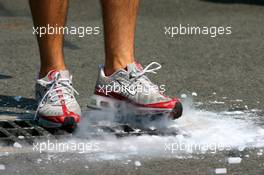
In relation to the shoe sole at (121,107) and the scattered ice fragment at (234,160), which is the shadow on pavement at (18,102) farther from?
the scattered ice fragment at (234,160)

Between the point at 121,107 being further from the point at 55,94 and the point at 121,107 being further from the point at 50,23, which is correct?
the point at 50,23

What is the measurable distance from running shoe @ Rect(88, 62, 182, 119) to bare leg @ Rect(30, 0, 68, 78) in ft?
0.79

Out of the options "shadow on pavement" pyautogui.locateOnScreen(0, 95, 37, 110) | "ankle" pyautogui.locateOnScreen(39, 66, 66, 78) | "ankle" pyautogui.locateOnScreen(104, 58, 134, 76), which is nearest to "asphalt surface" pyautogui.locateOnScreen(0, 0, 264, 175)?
"shadow on pavement" pyautogui.locateOnScreen(0, 95, 37, 110)

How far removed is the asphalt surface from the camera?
3.51 meters

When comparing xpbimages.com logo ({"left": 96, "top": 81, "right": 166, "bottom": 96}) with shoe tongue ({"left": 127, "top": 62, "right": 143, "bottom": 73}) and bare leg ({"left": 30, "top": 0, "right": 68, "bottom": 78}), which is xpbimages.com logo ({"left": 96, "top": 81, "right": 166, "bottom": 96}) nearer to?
shoe tongue ({"left": 127, "top": 62, "right": 143, "bottom": 73})

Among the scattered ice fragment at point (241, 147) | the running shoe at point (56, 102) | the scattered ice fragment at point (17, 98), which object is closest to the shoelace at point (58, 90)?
the running shoe at point (56, 102)

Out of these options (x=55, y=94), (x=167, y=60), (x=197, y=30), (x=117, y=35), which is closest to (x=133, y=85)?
(x=117, y=35)

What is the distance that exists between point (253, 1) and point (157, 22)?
1378mm

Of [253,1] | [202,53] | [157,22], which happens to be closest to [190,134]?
[202,53]

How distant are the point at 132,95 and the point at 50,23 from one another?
530 mm

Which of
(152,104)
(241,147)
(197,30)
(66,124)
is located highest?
(197,30)

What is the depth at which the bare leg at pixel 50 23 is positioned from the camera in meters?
4.11

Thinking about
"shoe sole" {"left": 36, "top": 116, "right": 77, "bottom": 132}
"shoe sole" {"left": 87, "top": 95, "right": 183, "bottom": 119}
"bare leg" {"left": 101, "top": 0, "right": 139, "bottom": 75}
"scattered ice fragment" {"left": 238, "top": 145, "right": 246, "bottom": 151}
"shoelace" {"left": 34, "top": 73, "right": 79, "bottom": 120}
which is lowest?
"scattered ice fragment" {"left": 238, "top": 145, "right": 246, "bottom": 151}

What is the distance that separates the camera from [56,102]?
4.05 m
